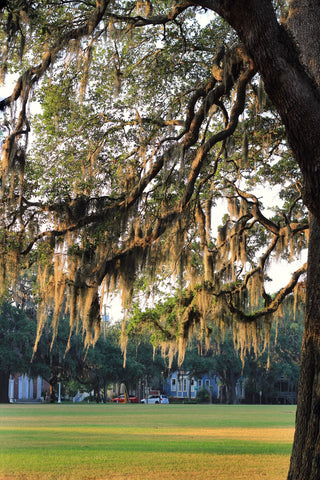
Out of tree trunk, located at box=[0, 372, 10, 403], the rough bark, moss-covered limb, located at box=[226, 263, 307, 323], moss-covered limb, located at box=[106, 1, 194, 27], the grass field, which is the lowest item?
tree trunk, located at box=[0, 372, 10, 403]

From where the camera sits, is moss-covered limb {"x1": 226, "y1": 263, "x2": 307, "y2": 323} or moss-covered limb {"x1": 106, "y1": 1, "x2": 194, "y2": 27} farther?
moss-covered limb {"x1": 226, "y1": 263, "x2": 307, "y2": 323}

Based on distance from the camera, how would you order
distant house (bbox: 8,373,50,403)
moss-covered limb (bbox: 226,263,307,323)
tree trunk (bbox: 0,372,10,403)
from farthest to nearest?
distant house (bbox: 8,373,50,403), tree trunk (bbox: 0,372,10,403), moss-covered limb (bbox: 226,263,307,323)

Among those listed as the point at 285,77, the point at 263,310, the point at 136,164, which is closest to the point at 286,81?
the point at 285,77

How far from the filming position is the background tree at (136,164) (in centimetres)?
695

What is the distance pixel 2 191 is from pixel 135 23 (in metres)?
2.93

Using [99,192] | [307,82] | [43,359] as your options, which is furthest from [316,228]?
[43,359]

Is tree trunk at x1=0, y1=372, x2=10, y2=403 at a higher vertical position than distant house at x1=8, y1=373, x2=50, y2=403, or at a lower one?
higher

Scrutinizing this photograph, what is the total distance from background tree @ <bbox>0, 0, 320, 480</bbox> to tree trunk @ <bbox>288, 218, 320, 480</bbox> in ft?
0.13

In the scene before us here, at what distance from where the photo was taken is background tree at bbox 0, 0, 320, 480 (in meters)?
6.95

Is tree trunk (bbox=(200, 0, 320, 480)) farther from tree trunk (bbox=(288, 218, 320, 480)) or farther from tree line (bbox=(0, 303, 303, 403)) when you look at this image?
tree line (bbox=(0, 303, 303, 403))

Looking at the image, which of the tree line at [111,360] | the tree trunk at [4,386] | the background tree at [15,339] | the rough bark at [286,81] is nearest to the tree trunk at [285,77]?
the rough bark at [286,81]

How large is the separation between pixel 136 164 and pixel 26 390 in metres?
58.2

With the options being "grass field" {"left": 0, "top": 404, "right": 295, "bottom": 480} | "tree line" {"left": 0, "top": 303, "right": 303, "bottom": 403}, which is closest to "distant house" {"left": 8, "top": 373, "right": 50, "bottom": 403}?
"tree line" {"left": 0, "top": 303, "right": 303, "bottom": 403}

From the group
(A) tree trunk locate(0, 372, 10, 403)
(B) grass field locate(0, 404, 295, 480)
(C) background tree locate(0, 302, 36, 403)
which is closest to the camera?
(B) grass field locate(0, 404, 295, 480)
